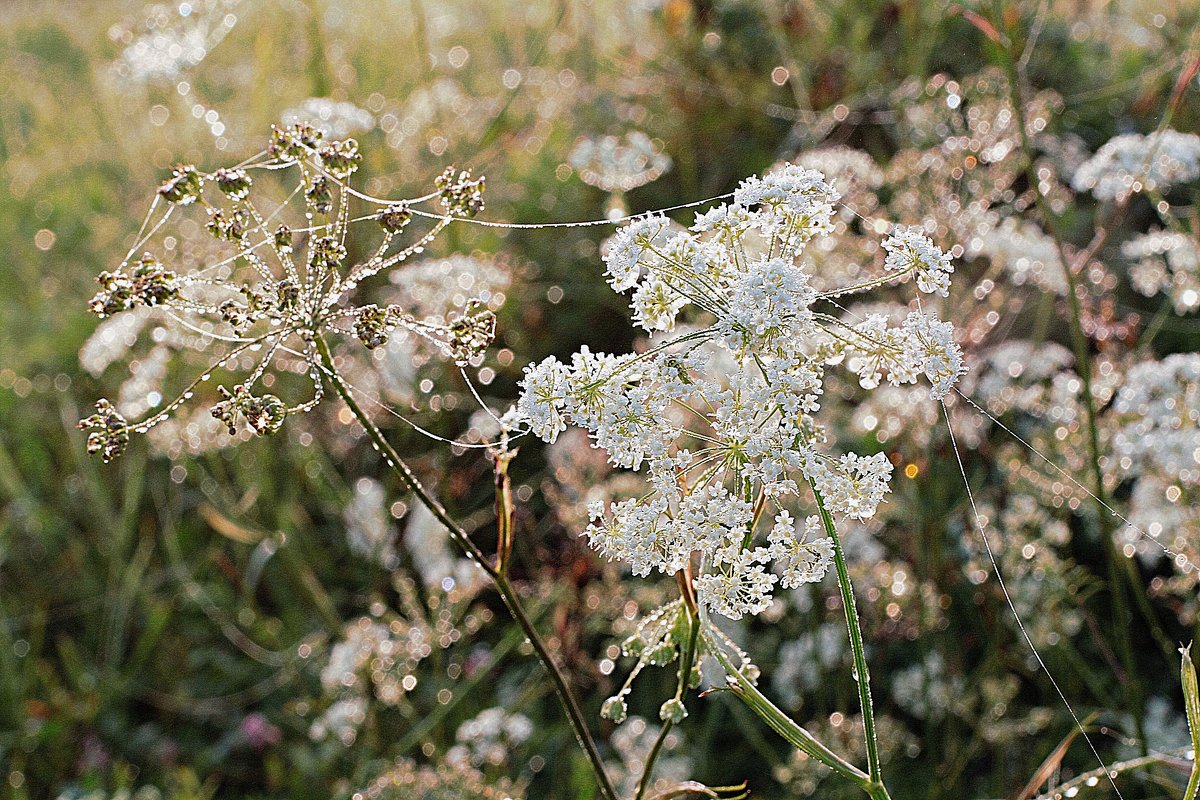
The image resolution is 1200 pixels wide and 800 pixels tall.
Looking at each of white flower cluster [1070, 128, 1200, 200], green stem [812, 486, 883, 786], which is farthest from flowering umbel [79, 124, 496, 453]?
white flower cluster [1070, 128, 1200, 200]

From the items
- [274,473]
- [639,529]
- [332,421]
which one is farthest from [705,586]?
[274,473]

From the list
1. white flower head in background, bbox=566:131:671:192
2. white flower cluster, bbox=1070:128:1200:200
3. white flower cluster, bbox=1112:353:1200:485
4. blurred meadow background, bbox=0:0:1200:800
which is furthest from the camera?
white flower head in background, bbox=566:131:671:192

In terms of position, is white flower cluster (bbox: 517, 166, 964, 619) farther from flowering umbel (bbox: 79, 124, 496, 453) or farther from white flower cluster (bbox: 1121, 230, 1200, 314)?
white flower cluster (bbox: 1121, 230, 1200, 314)

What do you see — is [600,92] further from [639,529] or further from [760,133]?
[639,529]

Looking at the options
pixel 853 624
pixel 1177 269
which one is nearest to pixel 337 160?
pixel 853 624

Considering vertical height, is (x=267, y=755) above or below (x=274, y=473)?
below

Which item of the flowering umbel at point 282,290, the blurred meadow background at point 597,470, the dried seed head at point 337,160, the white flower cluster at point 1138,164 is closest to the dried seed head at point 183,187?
the flowering umbel at point 282,290

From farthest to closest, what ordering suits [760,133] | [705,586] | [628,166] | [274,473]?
[760,133] → [274,473] → [628,166] → [705,586]

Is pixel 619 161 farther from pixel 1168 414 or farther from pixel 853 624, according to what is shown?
pixel 853 624
